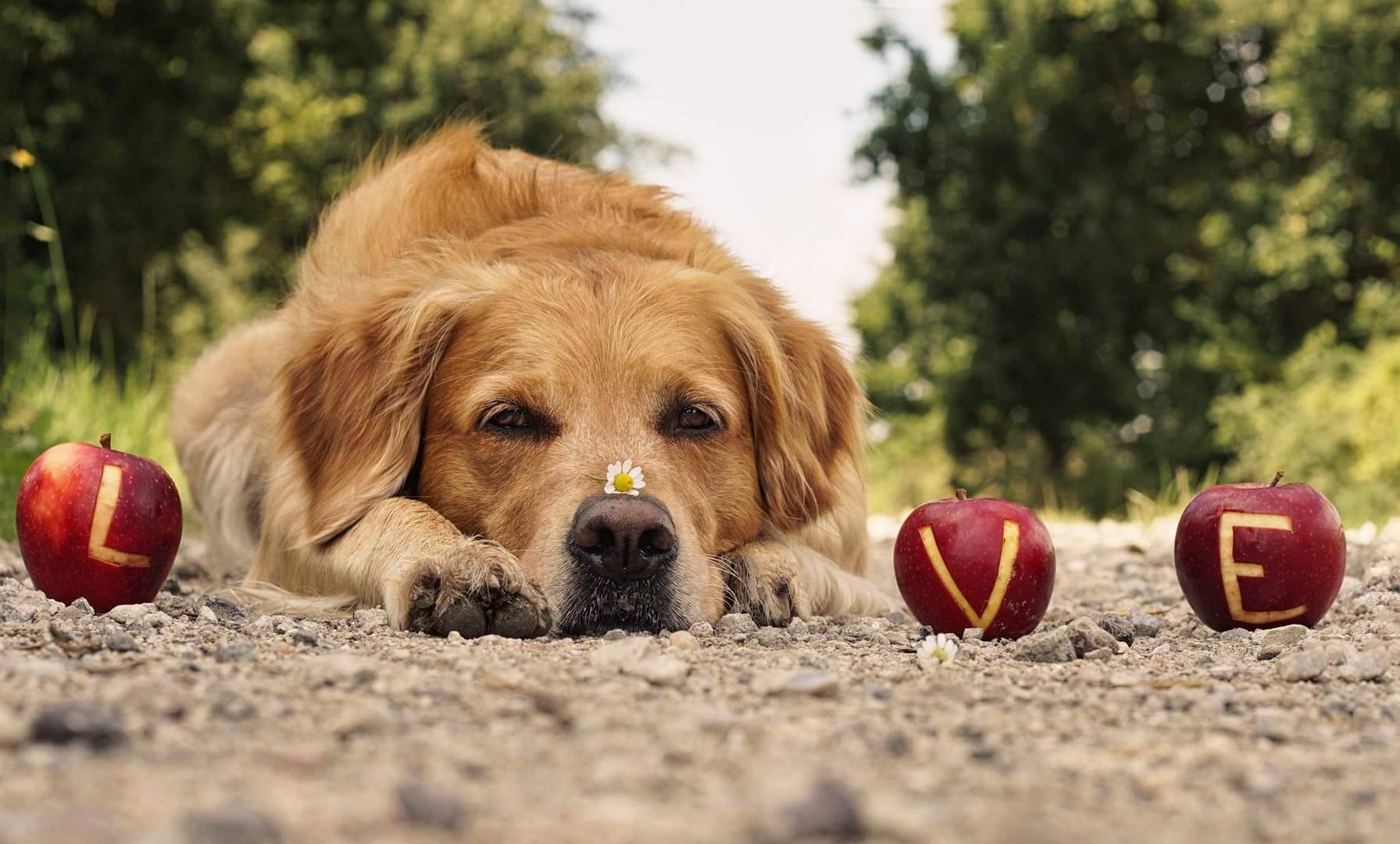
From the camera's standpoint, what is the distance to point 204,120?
57.4ft

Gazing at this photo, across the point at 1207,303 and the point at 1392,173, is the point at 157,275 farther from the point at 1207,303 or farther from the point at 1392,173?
the point at 1392,173

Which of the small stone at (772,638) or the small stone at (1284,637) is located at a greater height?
the small stone at (1284,637)

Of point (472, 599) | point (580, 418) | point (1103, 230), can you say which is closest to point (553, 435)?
point (580, 418)

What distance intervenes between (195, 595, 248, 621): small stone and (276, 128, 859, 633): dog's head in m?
0.34

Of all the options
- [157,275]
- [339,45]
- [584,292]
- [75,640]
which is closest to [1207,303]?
[339,45]

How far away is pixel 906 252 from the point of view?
25.3m

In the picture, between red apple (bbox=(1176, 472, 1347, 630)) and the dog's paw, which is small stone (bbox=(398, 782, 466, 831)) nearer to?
the dog's paw

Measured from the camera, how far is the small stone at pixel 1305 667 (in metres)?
2.91

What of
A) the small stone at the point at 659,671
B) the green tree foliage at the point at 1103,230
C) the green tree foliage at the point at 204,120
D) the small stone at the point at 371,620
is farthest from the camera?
the green tree foliage at the point at 1103,230

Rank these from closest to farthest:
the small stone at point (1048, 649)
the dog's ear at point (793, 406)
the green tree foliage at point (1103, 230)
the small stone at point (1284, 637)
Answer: the small stone at point (1048, 649) → the small stone at point (1284, 637) → the dog's ear at point (793, 406) → the green tree foliage at point (1103, 230)

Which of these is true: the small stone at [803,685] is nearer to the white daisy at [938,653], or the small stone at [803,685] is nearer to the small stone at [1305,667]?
the white daisy at [938,653]

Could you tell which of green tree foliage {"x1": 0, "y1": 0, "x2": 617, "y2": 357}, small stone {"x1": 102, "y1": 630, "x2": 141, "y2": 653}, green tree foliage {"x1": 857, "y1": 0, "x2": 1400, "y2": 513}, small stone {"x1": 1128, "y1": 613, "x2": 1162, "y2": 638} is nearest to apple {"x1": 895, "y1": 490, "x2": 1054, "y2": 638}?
small stone {"x1": 1128, "y1": 613, "x2": 1162, "y2": 638}

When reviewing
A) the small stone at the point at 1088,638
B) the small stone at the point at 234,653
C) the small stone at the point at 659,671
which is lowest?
the small stone at the point at 234,653

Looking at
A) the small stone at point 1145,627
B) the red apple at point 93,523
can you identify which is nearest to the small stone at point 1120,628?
the small stone at point 1145,627
